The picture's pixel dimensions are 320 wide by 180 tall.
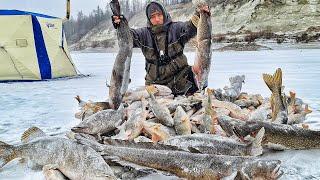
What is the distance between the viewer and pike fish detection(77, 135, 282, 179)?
3557 millimetres

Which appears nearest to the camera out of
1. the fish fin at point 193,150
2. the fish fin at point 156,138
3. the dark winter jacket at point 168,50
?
the fish fin at point 193,150

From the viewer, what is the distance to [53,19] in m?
15.2

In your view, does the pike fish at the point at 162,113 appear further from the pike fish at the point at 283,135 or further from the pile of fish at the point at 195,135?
the pike fish at the point at 283,135

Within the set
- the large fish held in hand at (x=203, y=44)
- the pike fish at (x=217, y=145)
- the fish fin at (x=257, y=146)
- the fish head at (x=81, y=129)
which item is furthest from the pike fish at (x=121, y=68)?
the fish fin at (x=257, y=146)

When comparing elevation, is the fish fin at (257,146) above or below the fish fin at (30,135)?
above

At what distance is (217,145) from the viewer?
14.2 feet

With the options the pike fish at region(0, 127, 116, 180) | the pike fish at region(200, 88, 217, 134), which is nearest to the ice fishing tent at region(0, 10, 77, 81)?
the pike fish at region(0, 127, 116, 180)

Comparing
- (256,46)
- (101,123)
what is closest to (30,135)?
(101,123)

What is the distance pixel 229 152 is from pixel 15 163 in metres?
2.33

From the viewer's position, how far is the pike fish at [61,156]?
12.0 ft

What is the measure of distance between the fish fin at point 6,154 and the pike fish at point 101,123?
84 centimetres

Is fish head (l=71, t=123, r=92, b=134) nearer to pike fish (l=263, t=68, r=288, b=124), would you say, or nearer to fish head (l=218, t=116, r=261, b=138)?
fish head (l=218, t=116, r=261, b=138)

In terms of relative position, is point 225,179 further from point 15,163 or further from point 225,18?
point 225,18

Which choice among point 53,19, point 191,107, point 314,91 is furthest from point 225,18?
point 191,107
